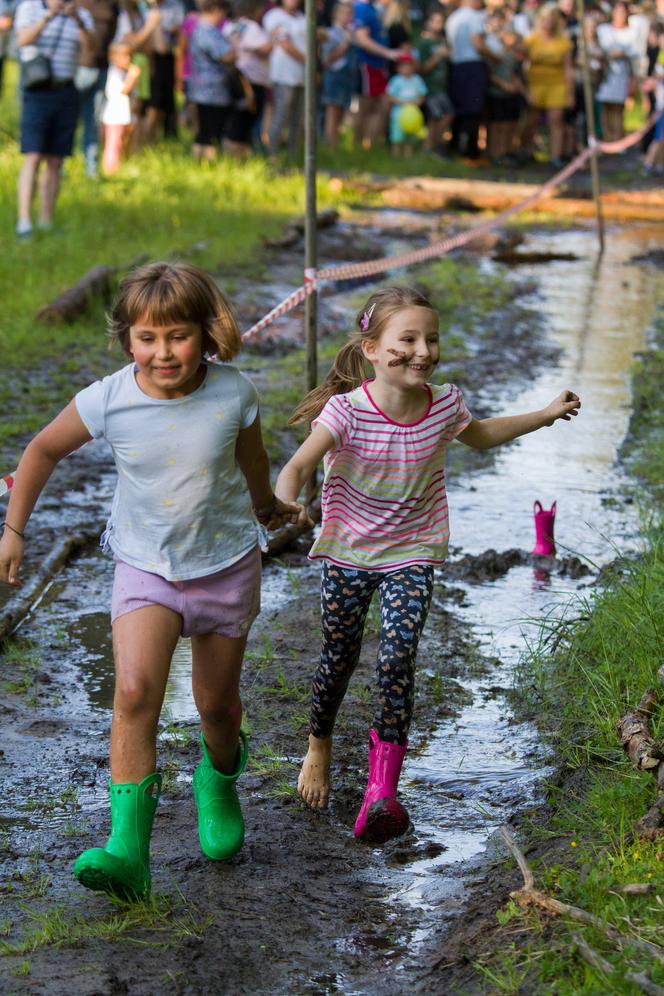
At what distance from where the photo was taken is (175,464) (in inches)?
144

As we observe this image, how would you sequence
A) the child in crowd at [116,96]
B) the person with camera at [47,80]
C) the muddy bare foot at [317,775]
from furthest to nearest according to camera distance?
the child in crowd at [116,96] < the person with camera at [47,80] < the muddy bare foot at [317,775]

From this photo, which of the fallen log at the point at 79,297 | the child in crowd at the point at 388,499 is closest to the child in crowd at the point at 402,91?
the fallen log at the point at 79,297

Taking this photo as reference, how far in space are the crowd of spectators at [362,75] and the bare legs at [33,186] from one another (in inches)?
0.9

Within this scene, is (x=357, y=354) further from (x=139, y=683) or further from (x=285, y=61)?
(x=285, y=61)

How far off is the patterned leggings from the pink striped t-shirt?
5cm

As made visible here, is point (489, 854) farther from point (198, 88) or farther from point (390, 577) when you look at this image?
point (198, 88)

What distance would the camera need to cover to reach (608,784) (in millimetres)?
4051

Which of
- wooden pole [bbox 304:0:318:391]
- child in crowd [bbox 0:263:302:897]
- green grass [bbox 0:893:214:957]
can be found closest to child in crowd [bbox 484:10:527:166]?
wooden pole [bbox 304:0:318:391]

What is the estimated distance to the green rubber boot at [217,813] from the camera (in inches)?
154

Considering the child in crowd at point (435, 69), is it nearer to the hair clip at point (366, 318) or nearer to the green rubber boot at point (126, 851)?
the hair clip at point (366, 318)

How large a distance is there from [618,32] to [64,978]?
21748mm

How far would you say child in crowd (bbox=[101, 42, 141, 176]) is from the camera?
16531 mm

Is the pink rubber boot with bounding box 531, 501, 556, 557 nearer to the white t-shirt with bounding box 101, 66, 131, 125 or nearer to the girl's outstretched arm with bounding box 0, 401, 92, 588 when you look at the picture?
the girl's outstretched arm with bounding box 0, 401, 92, 588

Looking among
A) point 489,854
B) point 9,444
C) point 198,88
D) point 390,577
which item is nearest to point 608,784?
point 489,854
